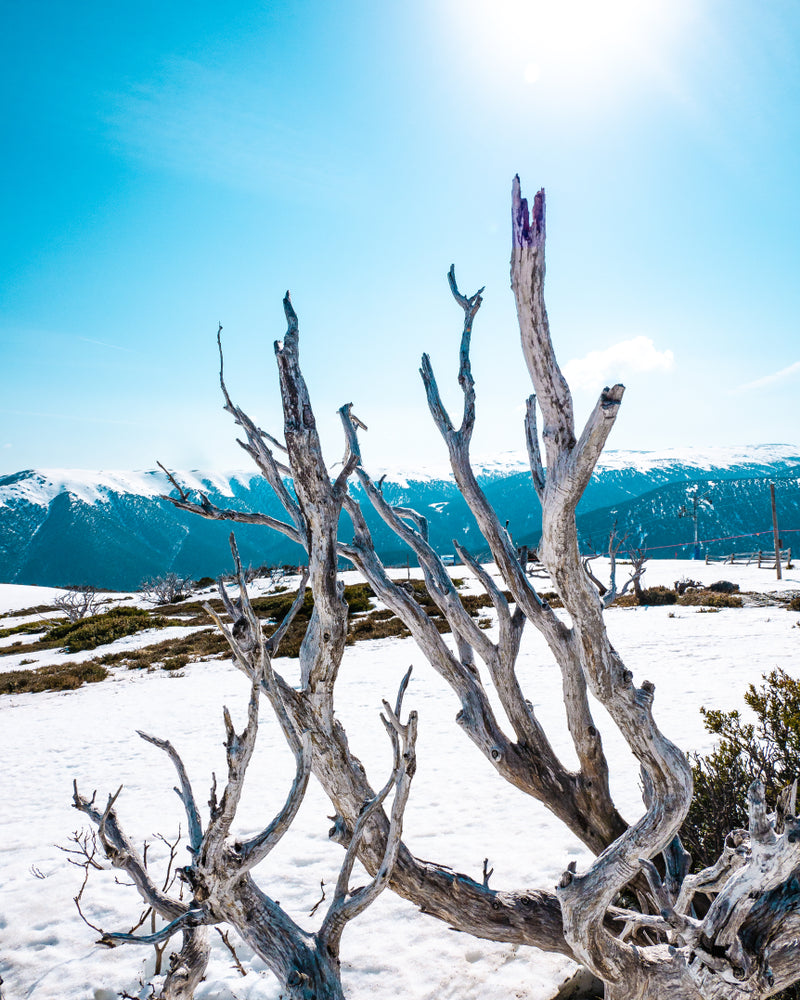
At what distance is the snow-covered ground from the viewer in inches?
143

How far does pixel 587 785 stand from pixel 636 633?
1358 centimetres

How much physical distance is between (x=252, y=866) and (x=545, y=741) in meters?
1.65

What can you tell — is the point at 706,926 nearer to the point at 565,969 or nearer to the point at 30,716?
the point at 565,969

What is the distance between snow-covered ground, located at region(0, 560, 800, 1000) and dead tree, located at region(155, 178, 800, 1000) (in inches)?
49.9

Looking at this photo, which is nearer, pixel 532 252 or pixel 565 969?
pixel 532 252

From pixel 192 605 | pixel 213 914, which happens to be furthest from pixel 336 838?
pixel 192 605

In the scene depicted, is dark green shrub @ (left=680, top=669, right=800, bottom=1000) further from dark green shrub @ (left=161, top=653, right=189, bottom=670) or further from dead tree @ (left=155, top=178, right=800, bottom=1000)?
dark green shrub @ (left=161, top=653, right=189, bottom=670)

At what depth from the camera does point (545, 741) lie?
293 centimetres

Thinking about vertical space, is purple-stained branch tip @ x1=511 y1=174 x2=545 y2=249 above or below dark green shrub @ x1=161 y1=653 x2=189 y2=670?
above

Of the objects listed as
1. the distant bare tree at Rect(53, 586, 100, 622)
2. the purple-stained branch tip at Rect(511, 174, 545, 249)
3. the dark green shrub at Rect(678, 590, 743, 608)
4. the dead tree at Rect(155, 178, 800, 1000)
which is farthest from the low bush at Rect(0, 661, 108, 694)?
the dark green shrub at Rect(678, 590, 743, 608)

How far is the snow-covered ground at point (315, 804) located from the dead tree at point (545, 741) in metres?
1.27

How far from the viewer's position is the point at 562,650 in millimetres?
2650

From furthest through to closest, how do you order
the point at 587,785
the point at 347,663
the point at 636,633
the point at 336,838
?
the point at 636,633 → the point at 347,663 → the point at 587,785 → the point at 336,838

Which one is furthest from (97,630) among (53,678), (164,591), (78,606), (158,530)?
(158,530)
